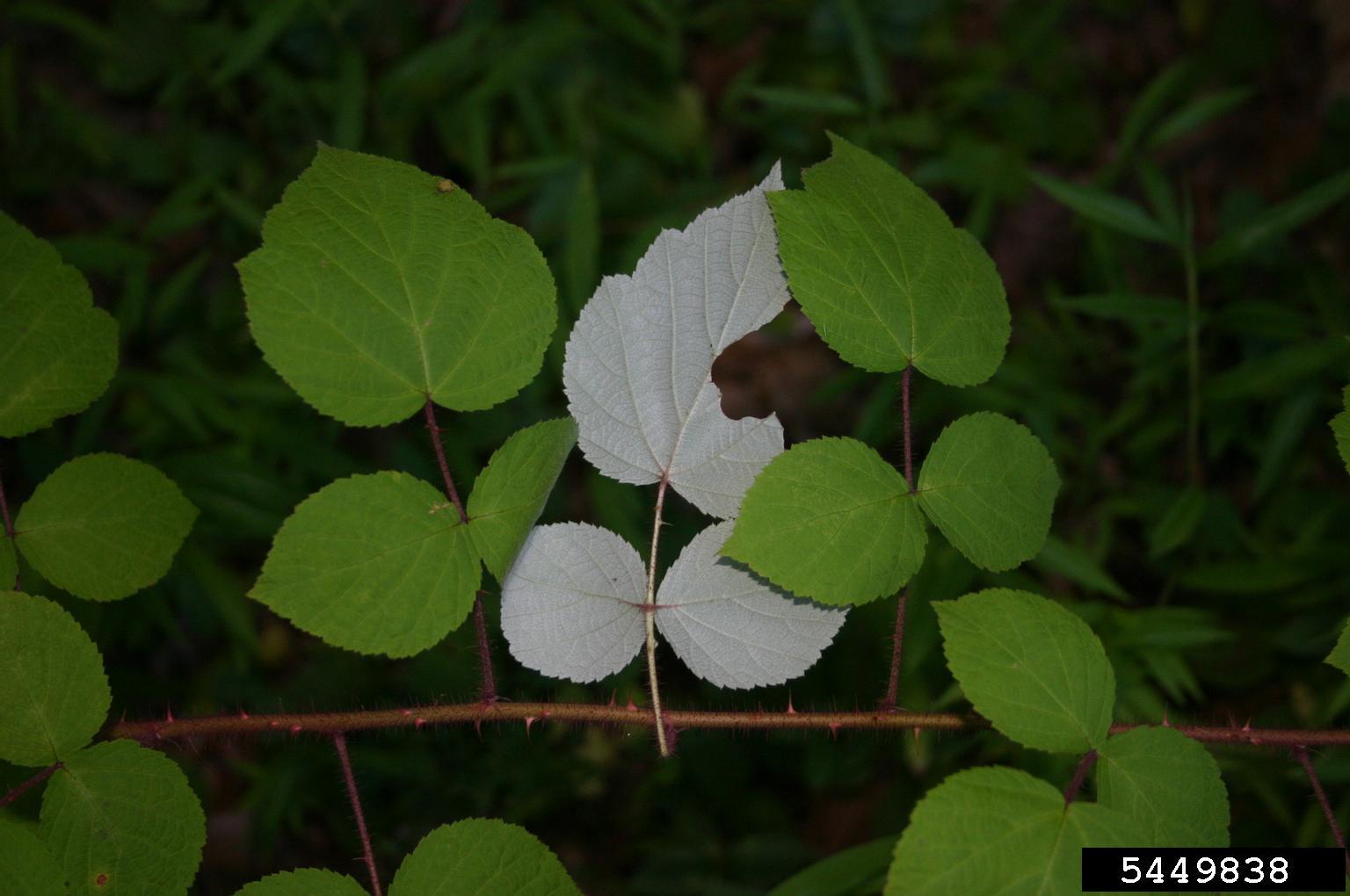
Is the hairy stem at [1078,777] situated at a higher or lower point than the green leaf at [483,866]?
higher

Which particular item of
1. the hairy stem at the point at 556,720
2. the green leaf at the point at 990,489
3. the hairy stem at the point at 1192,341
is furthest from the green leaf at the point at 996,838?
the hairy stem at the point at 1192,341

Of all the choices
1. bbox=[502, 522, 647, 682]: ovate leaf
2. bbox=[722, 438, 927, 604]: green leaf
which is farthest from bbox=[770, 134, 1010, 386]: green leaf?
bbox=[502, 522, 647, 682]: ovate leaf

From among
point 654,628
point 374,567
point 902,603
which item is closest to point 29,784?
point 374,567

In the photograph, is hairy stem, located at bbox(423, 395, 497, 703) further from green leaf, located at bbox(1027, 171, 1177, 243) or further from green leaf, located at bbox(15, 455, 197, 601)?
green leaf, located at bbox(1027, 171, 1177, 243)

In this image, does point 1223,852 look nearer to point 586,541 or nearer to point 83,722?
point 586,541

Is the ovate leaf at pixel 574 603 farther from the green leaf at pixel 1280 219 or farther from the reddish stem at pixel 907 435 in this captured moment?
the green leaf at pixel 1280 219

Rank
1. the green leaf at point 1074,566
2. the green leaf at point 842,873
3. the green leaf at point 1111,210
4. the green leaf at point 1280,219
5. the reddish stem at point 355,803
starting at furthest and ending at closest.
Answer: the green leaf at point 1111,210 → the green leaf at point 1280,219 → the green leaf at point 1074,566 → the green leaf at point 842,873 → the reddish stem at point 355,803

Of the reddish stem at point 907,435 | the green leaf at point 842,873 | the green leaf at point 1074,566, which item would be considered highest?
the reddish stem at point 907,435
